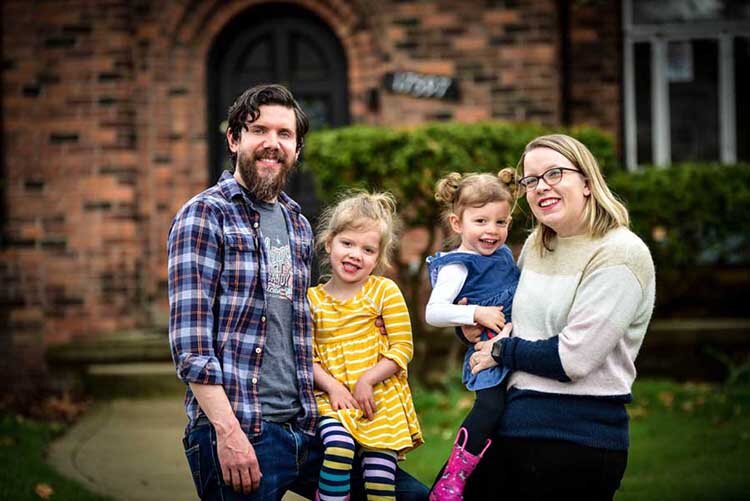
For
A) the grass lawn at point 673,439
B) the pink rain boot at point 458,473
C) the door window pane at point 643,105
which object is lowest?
the grass lawn at point 673,439

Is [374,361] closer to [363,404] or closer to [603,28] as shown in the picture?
[363,404]

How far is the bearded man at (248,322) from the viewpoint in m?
2.69

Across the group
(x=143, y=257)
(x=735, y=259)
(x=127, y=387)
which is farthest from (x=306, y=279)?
(x=735, y=259)

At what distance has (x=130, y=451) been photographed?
19.7ft

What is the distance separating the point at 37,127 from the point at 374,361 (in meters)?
6.12

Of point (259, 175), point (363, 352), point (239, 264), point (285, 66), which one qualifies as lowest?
point (363, 352)

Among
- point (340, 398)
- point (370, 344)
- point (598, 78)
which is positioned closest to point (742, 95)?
point (598, 78)

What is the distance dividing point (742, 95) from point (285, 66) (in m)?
4.72

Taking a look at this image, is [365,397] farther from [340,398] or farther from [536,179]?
[536,179]

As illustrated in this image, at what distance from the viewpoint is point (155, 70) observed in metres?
8.41

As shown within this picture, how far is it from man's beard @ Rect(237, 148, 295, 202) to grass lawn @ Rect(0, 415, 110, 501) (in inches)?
108

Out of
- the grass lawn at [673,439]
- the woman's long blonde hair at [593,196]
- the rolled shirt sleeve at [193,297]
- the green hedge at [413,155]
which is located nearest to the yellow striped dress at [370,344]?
the rolled shirt sleeve at [193,297]

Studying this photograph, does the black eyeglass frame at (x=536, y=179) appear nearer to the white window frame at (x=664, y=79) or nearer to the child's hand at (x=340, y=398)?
the child's hand at (x=340, y=398)

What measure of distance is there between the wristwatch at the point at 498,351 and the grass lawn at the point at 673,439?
2350mm
